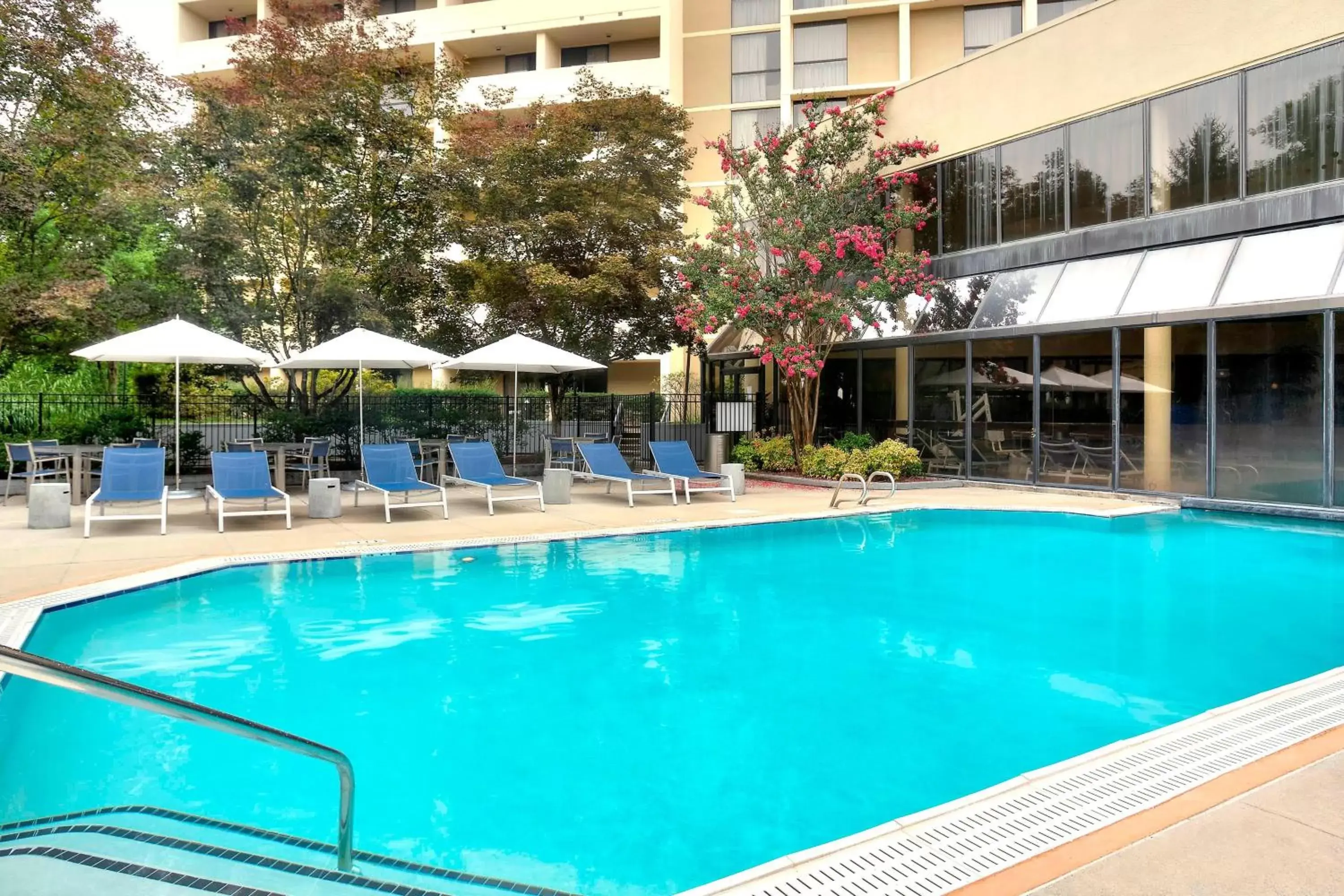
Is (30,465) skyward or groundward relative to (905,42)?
groundward

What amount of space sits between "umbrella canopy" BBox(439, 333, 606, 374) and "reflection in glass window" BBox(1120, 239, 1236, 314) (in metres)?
8.86

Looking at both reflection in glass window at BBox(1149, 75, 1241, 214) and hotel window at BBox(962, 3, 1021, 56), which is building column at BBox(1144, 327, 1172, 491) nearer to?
reflection in glass window at BBox(1149, 75, 1241, 214)

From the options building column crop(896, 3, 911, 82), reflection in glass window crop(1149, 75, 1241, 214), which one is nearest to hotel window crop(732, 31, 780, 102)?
building column crop(896, 3, 911, 82)

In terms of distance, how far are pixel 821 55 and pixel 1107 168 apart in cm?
1917

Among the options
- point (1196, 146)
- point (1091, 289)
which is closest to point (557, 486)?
point (1091, 289)

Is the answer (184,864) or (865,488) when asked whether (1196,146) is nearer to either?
(865,488)

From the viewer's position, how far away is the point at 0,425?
15.7 m

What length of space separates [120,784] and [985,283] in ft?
51.6

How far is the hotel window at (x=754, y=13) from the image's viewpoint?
33.9 metres

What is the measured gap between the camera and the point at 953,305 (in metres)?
16.9

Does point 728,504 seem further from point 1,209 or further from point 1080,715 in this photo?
point 1,209

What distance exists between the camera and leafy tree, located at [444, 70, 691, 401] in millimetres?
19219

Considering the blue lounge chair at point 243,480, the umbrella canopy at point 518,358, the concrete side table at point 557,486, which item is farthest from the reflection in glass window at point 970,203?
the blue lounge chair at point 243,480

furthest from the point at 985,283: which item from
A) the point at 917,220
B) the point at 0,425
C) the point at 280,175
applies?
the point at 0,425
